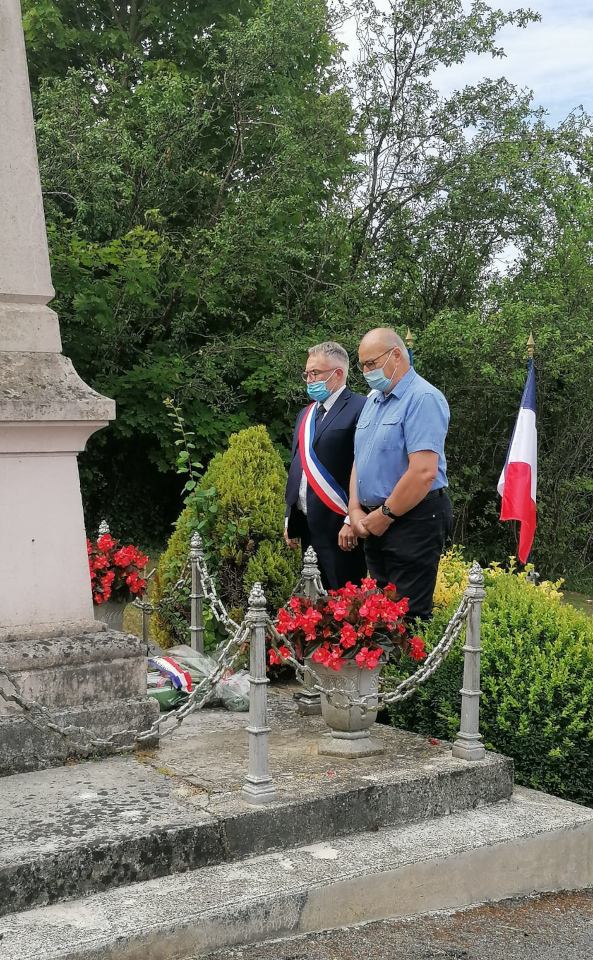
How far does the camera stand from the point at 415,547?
4.98m

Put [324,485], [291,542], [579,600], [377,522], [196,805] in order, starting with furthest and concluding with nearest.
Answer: [579,600] → [291,542] → [324,485] → [377,522] → [196,805]

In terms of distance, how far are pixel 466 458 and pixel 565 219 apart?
385 centimetres

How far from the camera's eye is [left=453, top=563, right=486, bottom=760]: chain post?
437 cm

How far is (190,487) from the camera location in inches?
269

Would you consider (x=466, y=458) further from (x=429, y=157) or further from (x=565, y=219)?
(x=429, y=157)

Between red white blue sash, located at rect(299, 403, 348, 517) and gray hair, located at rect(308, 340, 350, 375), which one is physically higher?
gray hair, located at rect(308, 340, 350, 375)

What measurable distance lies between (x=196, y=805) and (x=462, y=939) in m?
1.02

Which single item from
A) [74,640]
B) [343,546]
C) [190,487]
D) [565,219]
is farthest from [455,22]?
[74,640]

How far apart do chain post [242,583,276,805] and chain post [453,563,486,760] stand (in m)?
0.99

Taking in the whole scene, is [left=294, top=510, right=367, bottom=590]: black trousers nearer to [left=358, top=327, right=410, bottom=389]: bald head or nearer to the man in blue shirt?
the man in blue shirt

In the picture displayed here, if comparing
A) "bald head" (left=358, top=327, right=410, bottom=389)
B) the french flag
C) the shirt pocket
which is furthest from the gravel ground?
the french flag

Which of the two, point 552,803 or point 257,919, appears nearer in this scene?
point 257,919

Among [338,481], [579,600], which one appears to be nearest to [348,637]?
[338,481]

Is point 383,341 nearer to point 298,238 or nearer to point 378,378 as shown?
point 378,378
